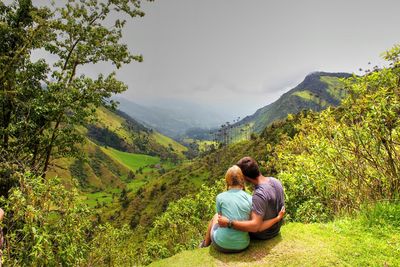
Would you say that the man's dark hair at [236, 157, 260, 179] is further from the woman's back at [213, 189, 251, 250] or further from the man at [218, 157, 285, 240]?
the woman's back at [213, 189, 251, 250]

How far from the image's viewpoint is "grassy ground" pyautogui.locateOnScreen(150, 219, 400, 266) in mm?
8852

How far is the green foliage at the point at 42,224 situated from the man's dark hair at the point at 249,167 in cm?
623

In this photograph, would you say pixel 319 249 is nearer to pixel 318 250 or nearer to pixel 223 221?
pixel 318 250

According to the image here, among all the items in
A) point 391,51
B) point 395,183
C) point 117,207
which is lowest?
point 117,207

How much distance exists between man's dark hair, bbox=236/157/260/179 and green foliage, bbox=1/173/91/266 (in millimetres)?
6229

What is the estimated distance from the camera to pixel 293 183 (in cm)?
1692

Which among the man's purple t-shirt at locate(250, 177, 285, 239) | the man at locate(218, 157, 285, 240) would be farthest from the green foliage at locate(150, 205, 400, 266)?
the man at locate(218, 157, 285, 240)

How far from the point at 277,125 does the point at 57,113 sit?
13616 cm

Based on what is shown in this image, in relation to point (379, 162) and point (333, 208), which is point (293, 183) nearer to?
point (333, 208)

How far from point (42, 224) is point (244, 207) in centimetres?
712

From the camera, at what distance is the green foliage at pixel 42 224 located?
401 inches

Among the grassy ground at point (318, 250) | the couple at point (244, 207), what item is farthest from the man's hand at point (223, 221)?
the grassy ground at point (318, 250)

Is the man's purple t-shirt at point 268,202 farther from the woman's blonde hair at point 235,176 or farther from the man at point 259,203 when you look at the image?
the woman's blonde hair at point 235,176

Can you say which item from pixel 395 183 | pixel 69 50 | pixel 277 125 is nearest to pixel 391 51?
pixel 395 183
